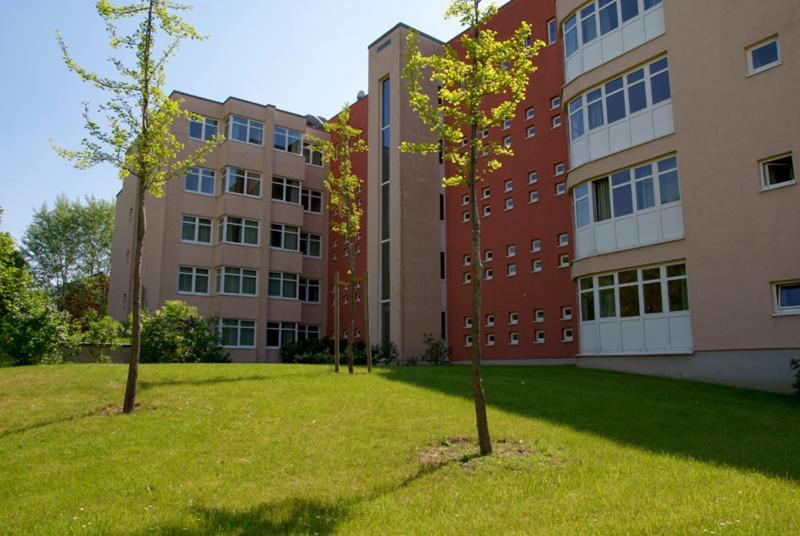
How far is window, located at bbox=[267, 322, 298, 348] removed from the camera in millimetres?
35062

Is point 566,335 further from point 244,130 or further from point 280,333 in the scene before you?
point 244,130

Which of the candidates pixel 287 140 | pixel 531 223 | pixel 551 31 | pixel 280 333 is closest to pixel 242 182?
pixel 287 140

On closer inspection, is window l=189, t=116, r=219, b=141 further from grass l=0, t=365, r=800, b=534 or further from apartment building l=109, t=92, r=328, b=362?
grass l=0, t=365, r=800, b=534

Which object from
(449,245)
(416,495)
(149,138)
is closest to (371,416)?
(416,495)

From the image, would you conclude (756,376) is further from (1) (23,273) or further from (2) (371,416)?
(1) (23,273)

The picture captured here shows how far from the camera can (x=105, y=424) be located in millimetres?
11023


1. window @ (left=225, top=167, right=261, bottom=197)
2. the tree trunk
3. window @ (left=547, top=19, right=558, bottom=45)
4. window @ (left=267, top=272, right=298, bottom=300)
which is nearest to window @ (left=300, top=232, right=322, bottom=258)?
window @ (left=267, top=272, right=298, bottom=300)

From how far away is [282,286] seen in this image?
3606 cm

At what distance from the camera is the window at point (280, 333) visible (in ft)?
115

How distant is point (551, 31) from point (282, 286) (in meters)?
19.5

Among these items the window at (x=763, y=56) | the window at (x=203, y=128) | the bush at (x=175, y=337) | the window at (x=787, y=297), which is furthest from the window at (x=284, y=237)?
the window at (x=787, y=297)

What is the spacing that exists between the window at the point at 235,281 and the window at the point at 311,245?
474cm

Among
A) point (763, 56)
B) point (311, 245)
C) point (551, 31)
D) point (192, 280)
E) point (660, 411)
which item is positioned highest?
point (551, 31)

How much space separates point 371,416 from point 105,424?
15.4 feet
